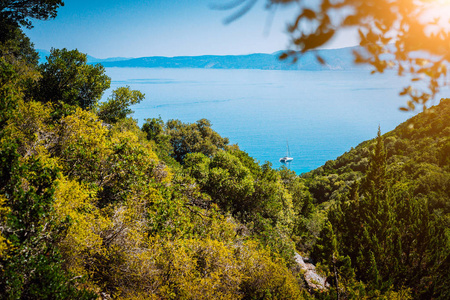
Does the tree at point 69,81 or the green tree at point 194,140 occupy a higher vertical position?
the tree at point 69,81

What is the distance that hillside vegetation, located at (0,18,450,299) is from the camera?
19.9 ft

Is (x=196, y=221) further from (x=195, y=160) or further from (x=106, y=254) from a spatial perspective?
(x=195, y=160)

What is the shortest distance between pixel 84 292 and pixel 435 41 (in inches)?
283

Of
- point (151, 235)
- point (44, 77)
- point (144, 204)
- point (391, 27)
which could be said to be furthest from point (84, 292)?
point (44, 77)

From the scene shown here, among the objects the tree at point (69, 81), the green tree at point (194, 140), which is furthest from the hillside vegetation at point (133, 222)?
the green tree at point (194, 140)

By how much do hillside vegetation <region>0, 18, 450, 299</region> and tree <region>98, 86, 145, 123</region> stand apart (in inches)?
2.8

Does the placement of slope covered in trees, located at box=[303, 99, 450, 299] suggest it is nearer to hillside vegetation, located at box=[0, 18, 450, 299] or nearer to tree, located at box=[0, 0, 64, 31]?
hillside vegetation, located at box=[0, 18, 450, 299]

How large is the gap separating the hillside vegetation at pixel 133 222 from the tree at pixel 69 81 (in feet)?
0.23

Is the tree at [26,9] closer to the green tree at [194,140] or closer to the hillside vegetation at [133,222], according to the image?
the hillside vegetation at [133,222]

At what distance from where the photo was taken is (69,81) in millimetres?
16844

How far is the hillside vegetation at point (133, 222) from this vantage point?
6055mm

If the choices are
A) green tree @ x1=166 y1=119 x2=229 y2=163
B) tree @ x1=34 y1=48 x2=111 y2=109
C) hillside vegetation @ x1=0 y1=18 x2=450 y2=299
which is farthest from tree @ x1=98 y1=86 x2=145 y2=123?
green tree @ x1=166 y1=119 x2=229 y2=163

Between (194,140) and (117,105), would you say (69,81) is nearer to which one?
(117,105)

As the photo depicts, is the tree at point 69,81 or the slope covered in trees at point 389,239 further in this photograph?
the tree at point 69,81
